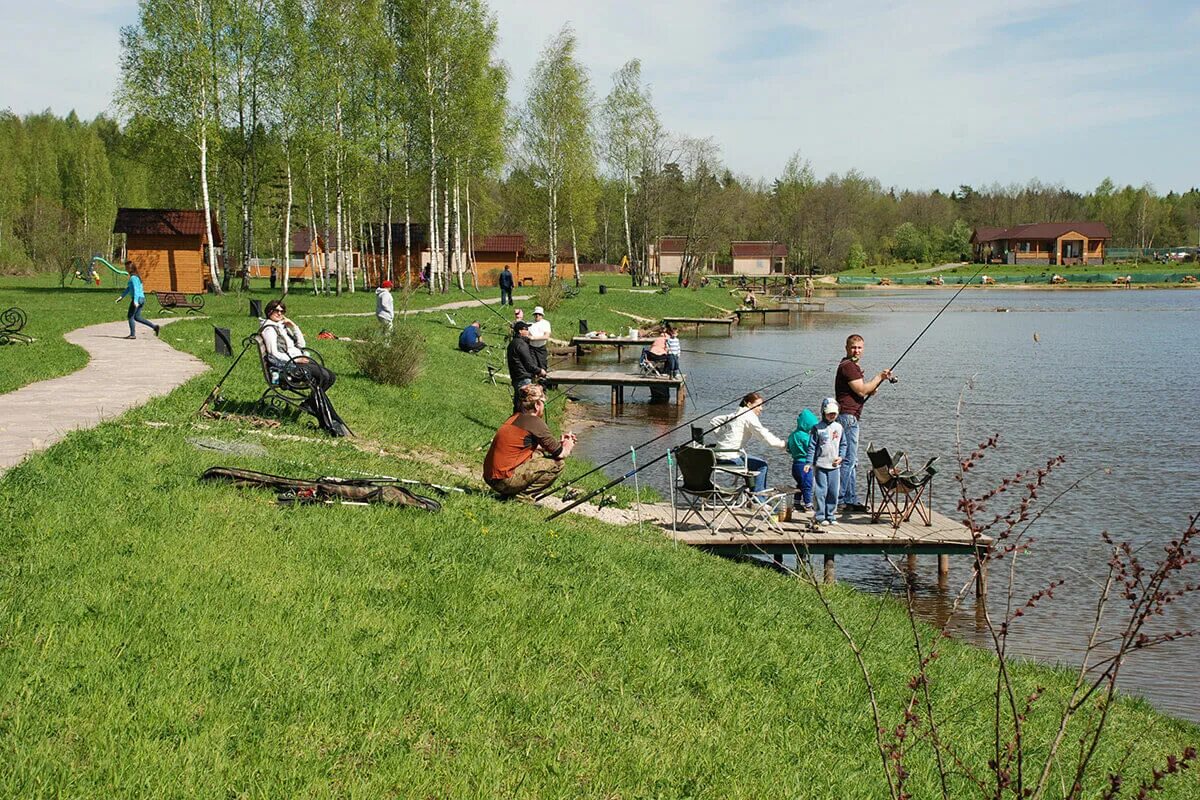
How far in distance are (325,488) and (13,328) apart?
53.6 ft

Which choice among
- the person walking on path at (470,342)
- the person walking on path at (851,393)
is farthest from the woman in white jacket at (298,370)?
the person walking on path at (470,342)

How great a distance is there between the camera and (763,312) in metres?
58.5

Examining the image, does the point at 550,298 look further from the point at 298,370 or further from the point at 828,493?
the point at 828,493

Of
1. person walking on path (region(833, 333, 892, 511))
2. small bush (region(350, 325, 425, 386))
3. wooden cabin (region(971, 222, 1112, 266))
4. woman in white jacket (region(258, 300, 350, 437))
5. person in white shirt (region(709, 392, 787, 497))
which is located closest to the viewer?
person walking on path (region(833, 333, 892, 511))

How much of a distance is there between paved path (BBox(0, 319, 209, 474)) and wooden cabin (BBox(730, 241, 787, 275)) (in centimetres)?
9750

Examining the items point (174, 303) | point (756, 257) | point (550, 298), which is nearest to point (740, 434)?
point (174, 303)

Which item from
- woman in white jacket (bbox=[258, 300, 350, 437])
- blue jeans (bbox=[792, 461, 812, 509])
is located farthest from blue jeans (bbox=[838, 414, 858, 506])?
woman in white jacket (bbox=[258, 300, 350, 437])

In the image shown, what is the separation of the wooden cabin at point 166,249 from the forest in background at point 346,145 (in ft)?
7.42

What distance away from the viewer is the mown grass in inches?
188

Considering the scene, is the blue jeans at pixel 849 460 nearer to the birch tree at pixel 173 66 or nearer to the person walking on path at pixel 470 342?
the person walking on path at pixel 470 342

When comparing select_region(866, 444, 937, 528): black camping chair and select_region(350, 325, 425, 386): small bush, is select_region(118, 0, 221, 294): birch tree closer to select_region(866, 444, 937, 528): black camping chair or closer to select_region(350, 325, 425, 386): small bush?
select_region(350, 325, 425, 386): small bush

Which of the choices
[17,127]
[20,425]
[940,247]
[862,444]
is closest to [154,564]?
[20,425]

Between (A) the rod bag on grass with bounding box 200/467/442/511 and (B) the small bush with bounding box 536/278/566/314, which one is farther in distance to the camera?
(B) the small bush with bounding box 536/278/566/314

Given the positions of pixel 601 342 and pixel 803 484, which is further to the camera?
pixel 601 342
